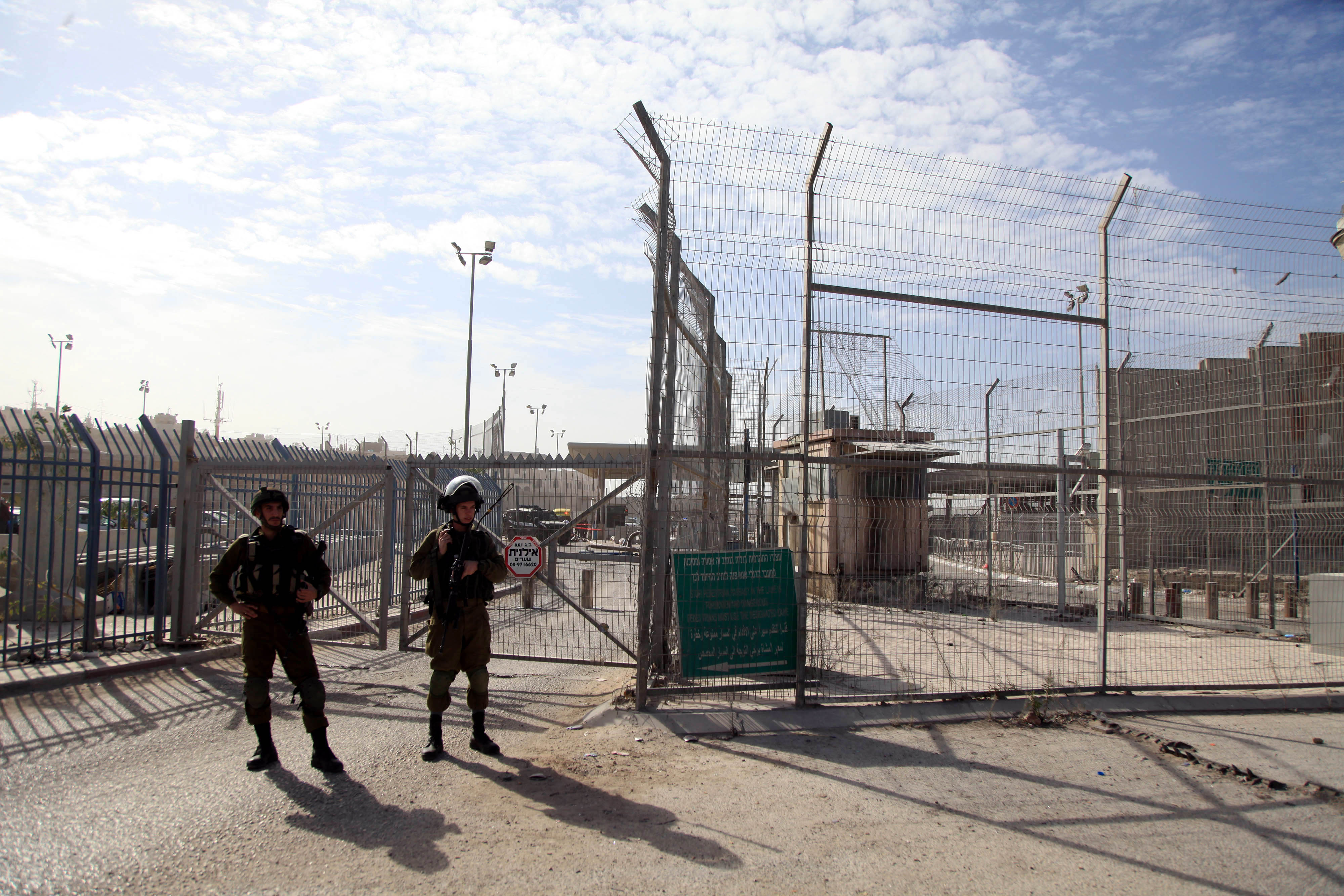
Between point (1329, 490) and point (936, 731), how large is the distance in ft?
24.2

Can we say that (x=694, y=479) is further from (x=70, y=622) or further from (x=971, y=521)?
(x=70, y=622)

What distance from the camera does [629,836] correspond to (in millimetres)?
3619

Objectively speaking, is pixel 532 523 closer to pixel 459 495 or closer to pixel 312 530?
pixel 459 495

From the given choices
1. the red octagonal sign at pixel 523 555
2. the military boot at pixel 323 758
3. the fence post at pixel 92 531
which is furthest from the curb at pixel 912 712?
the fence post at pixel 92 531

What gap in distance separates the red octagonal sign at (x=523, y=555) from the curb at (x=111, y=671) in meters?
2.18

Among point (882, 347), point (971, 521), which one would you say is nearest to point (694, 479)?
point (882, 347)

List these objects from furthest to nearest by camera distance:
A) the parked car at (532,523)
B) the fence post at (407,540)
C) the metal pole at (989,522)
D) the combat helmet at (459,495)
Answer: the fence post at (407,540) < the parked car at (532,523) < the metal pole at (989,522) < the combat helmet at (459,495)

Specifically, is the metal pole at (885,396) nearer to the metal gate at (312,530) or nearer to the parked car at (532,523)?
the parked car at (532,523)

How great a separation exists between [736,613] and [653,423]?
1.56m

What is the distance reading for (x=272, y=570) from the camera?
4.57 metres

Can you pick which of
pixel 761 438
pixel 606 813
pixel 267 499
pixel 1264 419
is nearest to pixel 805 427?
pixel 761 438

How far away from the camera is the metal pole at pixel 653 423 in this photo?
5.43 meters

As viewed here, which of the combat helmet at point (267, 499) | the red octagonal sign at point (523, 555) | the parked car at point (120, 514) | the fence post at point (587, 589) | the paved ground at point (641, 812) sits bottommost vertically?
the paved ground at point (641, 812)

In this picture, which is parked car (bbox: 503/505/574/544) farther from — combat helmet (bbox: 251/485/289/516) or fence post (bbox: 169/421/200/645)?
fence post (bbox: 169/421/200/645)
